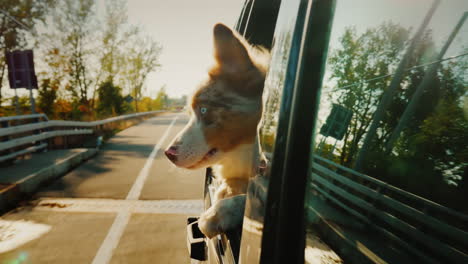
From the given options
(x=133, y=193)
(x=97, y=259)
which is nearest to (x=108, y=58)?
(x=133, y=193)

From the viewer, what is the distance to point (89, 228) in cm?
387

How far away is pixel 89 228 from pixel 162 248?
4.48ft

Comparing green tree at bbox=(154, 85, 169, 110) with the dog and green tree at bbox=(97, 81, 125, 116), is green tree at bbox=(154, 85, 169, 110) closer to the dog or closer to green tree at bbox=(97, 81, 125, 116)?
green tree at bbox=(97, 81, 125, 116)

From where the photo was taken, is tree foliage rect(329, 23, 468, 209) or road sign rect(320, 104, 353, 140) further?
road sign rect(320, 104, 353, 140)

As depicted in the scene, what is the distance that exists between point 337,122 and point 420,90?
0.26m

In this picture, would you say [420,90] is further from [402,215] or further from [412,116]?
[402,215]

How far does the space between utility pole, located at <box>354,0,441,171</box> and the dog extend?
1049mm

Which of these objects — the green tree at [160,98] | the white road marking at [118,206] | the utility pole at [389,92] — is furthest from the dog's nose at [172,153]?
the green tree at [160,98]

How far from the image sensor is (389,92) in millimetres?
635

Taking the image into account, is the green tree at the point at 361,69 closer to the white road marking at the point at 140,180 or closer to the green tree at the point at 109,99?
the white road marking at the point at 140,180

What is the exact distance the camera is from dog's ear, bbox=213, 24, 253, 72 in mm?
1680

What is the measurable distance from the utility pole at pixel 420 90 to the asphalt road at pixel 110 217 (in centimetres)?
307

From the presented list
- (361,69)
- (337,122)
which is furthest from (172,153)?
(361,69)

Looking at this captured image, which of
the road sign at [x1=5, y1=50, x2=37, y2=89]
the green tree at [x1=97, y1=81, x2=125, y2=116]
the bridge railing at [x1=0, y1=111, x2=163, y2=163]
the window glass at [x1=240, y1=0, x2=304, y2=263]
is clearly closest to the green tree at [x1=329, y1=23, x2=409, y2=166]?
the window glass at [x1=240, y1=0, x2=304, y2=263]
